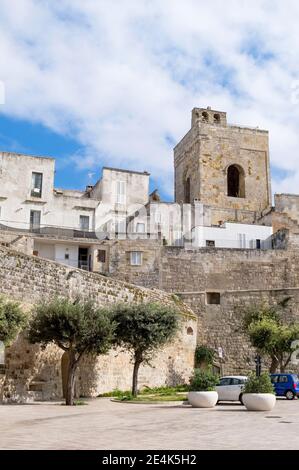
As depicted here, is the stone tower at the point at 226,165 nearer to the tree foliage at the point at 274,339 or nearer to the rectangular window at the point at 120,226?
the rectangular window at the point at 120,226

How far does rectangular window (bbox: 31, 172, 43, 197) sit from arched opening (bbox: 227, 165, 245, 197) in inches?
829

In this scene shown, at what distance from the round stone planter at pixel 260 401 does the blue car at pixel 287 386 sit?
25.8 feet

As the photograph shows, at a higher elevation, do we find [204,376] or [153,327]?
[153,327]

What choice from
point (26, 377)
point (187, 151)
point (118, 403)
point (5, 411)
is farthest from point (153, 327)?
point (187, 151)

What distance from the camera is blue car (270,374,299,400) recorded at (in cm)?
2394

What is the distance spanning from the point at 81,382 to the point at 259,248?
89.4ft

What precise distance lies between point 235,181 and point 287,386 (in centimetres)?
3546

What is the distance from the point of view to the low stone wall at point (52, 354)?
19.3 metres

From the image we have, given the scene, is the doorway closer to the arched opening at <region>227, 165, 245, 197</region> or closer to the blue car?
the arched opening at <region>227, 165, 245, 197</region>

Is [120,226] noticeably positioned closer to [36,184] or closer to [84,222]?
[84,222]

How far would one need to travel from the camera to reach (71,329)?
18453mm

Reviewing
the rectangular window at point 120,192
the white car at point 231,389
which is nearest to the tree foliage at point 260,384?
the white car at point 231,389

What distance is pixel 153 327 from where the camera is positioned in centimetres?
2180

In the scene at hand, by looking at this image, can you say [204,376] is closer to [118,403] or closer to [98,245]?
[118,403]
